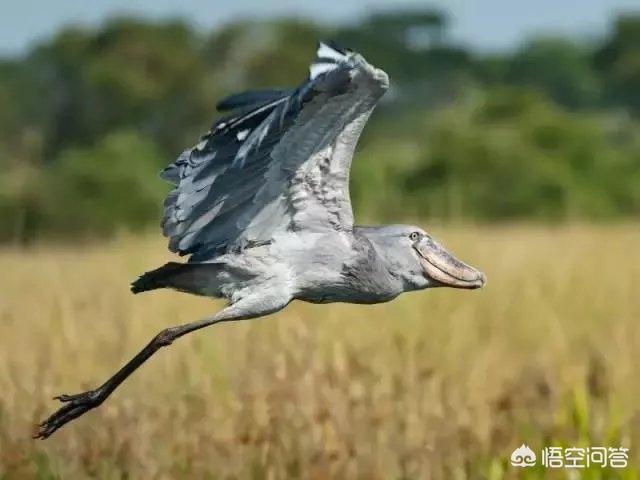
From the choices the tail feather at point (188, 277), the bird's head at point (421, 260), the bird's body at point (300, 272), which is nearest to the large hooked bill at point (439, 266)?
the bird's head at point (421, 260)

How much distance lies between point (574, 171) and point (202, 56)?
13064 millimetres

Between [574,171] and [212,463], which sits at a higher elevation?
[574,171]

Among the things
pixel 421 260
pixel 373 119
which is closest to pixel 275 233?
pixel 421 260

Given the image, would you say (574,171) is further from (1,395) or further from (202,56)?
(1,395)

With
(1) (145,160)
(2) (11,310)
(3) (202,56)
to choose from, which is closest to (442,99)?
(3) (202,56)

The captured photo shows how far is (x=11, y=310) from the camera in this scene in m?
7.49

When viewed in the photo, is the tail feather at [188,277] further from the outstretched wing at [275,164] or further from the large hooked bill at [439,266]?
the large hooked bill at [439,266]

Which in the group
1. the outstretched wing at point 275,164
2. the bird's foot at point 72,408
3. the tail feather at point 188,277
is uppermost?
the outstretched wing at point 275,164

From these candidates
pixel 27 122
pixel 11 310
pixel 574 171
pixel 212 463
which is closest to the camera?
pixel 212 463

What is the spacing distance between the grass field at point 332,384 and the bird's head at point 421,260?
89cm

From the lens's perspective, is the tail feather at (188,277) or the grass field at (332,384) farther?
the grass field at (332,384)

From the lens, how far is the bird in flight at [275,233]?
4.63m

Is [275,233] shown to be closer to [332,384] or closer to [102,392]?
[102,392]

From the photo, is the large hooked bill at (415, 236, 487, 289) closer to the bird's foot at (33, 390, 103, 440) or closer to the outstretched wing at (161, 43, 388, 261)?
the outstretched wing at (161, 43, 388, 261)
